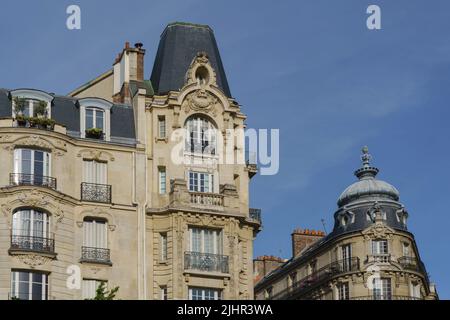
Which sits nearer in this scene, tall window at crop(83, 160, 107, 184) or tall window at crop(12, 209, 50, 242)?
tall window at crop(12, 209, 50, 242)

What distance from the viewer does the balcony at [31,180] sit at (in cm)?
5756

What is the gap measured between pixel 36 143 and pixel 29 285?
6.41 meters

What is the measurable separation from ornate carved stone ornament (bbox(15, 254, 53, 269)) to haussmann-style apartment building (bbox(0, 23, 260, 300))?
1.7 inches

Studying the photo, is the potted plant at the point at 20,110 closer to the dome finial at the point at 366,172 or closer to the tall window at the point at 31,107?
the tall window at the point at 31,107

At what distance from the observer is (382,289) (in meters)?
74.6

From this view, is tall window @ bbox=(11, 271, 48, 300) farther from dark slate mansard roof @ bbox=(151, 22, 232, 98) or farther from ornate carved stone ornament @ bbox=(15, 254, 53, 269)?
dark slate mansard roof @ bbox=(151, 22, 232, 98)

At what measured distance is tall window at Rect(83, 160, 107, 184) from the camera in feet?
197

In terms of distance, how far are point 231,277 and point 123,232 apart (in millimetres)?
5221

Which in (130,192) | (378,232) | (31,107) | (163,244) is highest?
(31,107)

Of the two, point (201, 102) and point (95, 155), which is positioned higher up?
point (201, 102)

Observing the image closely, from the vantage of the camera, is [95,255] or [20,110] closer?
[95,255]

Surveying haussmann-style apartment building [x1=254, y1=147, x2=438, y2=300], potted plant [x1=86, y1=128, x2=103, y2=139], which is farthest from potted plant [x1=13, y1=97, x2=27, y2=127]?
haussmann-style apartment building [x1=254, y1=147, x2=438, y2=300]

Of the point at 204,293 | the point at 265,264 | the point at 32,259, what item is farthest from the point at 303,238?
the point at 32,259

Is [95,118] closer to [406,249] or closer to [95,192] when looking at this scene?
[95,192]
